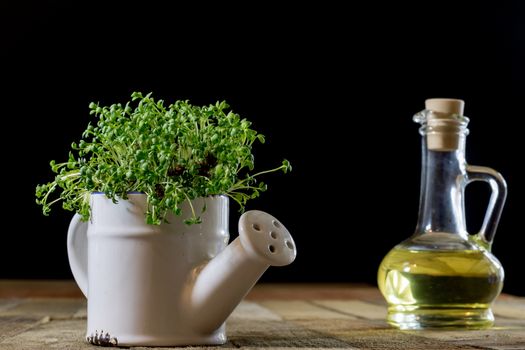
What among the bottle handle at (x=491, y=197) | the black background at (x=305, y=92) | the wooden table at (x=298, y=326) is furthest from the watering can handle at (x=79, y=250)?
the black background at (x=305, y=92)

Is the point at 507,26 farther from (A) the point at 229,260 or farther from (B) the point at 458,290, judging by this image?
(A) the point at 229,260

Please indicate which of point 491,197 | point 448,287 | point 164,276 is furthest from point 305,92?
point 164,276

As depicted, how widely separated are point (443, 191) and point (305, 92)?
5.88 ft

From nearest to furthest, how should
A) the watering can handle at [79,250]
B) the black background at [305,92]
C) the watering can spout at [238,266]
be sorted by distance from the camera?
the watering can spout at [238,266] < the watering can handle at [79,250] < the black background at [305,92]

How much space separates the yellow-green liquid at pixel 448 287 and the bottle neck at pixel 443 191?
4 centimetres

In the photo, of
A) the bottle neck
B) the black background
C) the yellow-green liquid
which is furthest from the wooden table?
the black background

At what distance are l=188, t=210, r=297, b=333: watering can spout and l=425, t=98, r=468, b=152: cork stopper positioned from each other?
12.3 inches

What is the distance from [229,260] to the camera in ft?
2.45

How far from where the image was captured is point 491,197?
1020 millimetres

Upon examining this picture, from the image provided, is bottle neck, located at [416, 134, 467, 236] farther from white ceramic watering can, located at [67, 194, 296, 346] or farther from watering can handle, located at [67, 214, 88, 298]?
watering can handle, located at [67, 214, 88, 298]

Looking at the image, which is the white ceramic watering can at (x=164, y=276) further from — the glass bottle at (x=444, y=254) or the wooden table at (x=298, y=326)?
the glass bottle at (x=444, y=254)

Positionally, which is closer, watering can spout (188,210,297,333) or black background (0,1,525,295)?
watering can spout (188,210,297,333)

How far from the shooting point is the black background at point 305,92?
8.52 ft

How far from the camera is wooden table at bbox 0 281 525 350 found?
31.3 inches
